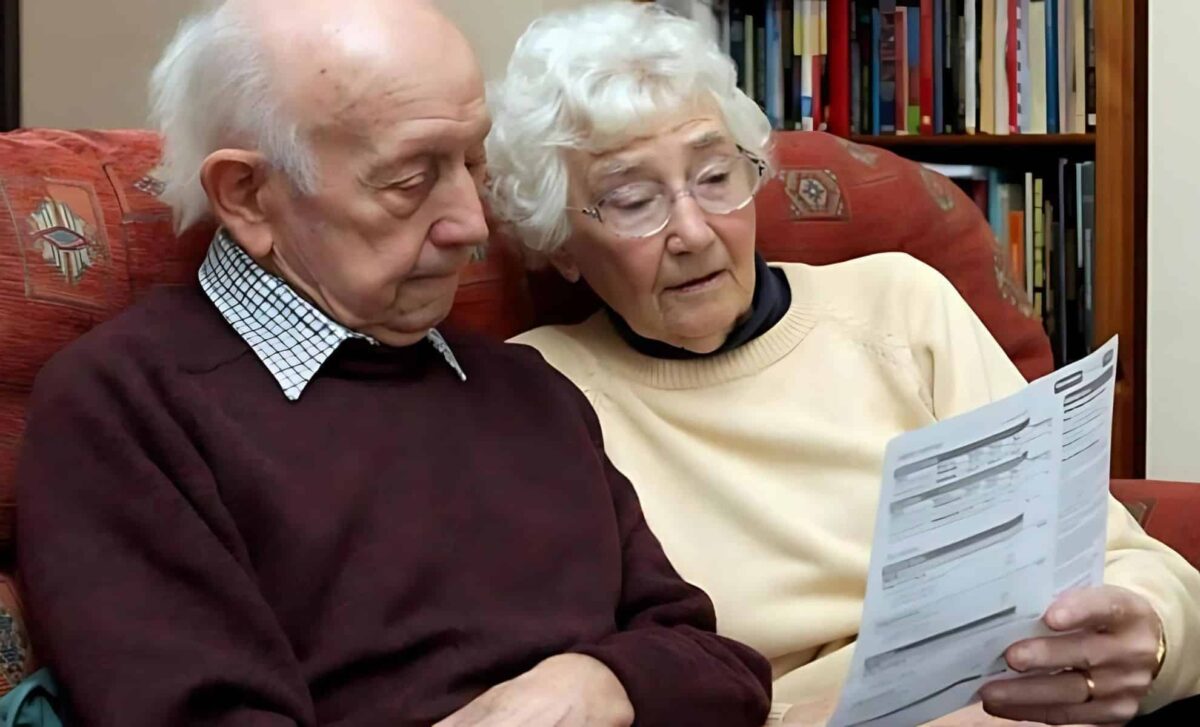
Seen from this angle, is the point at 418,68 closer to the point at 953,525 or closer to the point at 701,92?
the point at 701,92

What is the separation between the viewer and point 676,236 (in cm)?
142

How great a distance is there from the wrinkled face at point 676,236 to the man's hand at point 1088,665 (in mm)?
468

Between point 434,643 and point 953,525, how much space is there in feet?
1.43

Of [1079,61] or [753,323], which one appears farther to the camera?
[1079,61]

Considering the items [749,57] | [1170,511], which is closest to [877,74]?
[749,57]

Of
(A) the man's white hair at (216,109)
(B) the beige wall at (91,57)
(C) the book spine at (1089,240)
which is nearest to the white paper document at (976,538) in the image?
(A) the man's white hair at (216,109)

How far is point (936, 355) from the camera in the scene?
1.47m

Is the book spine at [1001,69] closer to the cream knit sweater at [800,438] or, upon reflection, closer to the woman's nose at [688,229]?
the cream knit sweater at [800,438]

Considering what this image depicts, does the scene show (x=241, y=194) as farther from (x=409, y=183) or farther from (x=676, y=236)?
(x=676, y=236)

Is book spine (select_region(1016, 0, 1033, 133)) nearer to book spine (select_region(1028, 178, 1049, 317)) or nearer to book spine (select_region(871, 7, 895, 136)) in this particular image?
book spine (select_region(1028, 178, 1049, 317))

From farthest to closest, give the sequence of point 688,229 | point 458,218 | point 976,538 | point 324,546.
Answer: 1. point 688,229
2. point 458,218
3. point 324,546
4. point 976,538

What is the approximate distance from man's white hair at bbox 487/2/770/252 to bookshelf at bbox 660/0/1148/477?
3.38 feet

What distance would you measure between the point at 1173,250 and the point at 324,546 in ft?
5.20

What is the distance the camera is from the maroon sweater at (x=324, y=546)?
1.04m
